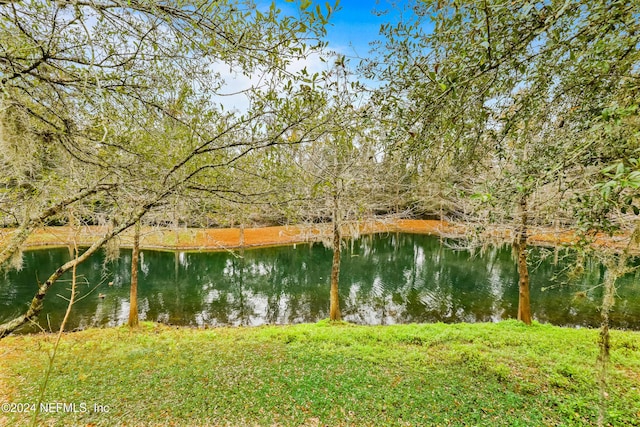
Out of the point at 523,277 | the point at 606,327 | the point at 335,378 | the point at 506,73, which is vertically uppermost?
the point at 506,73

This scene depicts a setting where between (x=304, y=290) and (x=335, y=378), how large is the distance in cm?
804

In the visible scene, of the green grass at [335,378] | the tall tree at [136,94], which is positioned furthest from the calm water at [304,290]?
the tall tree at [136,94]

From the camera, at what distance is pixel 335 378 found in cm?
518

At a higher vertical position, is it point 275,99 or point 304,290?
point 275,99

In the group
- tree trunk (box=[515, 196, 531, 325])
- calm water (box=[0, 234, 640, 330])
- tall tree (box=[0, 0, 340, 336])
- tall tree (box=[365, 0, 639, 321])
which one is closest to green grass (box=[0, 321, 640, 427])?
tree trunk (box=[515, 196, 531, 325])

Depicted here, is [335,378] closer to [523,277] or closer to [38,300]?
[38,300]

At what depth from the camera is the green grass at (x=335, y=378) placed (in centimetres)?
416

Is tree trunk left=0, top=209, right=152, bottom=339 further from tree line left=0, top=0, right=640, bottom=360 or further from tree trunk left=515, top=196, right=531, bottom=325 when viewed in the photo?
tree trunk left=515, top=196, right=531, bottom=325

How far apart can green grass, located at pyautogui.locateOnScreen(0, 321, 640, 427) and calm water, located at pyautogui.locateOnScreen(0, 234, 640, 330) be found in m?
1.77

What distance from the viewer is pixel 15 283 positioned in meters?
12.3

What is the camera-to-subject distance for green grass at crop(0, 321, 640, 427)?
4160 millimetres

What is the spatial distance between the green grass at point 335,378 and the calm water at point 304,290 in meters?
1.77

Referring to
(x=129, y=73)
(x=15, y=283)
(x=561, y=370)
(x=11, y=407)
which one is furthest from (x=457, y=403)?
(x=15, y=283)

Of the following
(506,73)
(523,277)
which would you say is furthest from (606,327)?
(523,277)
